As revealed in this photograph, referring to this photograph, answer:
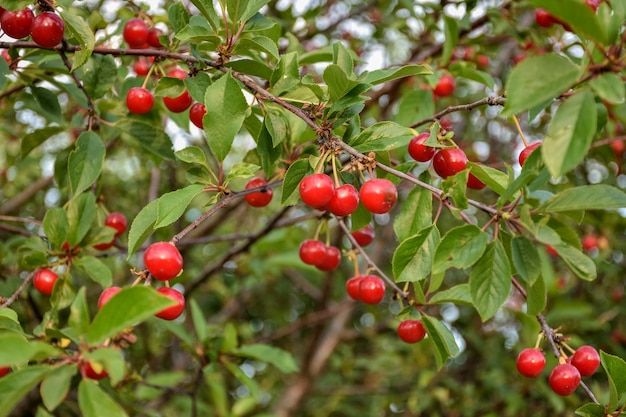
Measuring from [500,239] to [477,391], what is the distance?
2955 mm

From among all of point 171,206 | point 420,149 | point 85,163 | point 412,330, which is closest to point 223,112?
point 171,206

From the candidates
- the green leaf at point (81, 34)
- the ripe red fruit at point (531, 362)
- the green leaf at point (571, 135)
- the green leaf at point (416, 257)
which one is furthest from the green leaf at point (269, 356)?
the green leaf at point (571, 135)

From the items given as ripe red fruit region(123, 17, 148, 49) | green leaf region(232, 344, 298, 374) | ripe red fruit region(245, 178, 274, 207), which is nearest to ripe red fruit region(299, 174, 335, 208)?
ripe red fruit region(245, 178, 274, 207)

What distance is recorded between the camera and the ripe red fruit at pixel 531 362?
1593 millimetres

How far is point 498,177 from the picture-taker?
134 centimetres

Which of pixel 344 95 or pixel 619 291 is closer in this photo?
pixel 344 95

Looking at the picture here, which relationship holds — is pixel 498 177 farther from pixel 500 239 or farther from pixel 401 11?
pixel 401 11

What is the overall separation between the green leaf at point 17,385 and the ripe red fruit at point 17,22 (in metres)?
0.93

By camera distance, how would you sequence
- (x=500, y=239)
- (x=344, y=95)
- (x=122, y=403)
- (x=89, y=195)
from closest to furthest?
(x=500, y=239)
(x=344, y=95)
(x=89, y=195)
(x=122, y=403)

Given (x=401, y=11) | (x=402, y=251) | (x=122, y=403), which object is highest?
(x=402, y=251)

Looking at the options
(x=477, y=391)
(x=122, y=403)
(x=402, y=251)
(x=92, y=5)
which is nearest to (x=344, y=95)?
(x=402, y=251)

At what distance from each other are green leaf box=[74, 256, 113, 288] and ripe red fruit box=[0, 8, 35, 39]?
627 millimetres

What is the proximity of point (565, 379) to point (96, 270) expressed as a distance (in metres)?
1.26

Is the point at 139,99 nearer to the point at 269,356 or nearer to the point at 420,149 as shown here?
the point at 420,149
